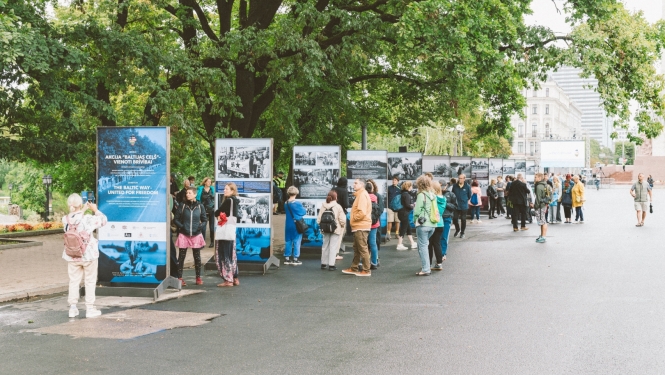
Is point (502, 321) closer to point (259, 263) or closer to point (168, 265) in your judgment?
point (168, 265)

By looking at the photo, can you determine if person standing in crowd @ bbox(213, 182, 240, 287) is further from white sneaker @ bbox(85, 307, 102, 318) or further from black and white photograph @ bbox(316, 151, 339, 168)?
black and white photograph @ bbox(316, 151, 339, 168)

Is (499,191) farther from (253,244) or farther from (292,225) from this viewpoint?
(253,244)

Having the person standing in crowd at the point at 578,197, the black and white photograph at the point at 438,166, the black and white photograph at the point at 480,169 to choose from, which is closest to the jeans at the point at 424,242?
the person standing in crowd at the point at 578,197

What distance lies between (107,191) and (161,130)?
131 cm

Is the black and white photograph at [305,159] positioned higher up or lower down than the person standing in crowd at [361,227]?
higher up

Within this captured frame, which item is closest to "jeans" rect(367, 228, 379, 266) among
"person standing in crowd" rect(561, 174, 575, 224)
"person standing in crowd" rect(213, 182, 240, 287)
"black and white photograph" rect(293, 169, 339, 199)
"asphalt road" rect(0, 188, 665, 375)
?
"asphalt road" rect(0, 188, 665, 375)

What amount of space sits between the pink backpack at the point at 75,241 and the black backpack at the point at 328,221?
584cm

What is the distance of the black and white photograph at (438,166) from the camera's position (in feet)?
106

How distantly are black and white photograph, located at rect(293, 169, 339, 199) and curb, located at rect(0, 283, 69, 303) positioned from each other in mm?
7048

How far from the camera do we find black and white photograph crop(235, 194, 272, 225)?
14.7 meters

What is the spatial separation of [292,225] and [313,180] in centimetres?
245

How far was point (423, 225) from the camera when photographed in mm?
13641

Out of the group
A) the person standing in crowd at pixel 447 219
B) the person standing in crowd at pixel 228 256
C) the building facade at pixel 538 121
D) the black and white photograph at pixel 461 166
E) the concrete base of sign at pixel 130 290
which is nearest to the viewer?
Answer: the concrete base of sign at pixel 130 290

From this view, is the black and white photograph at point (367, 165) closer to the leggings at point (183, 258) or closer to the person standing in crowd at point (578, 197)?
the leggings at point (183, 258)
